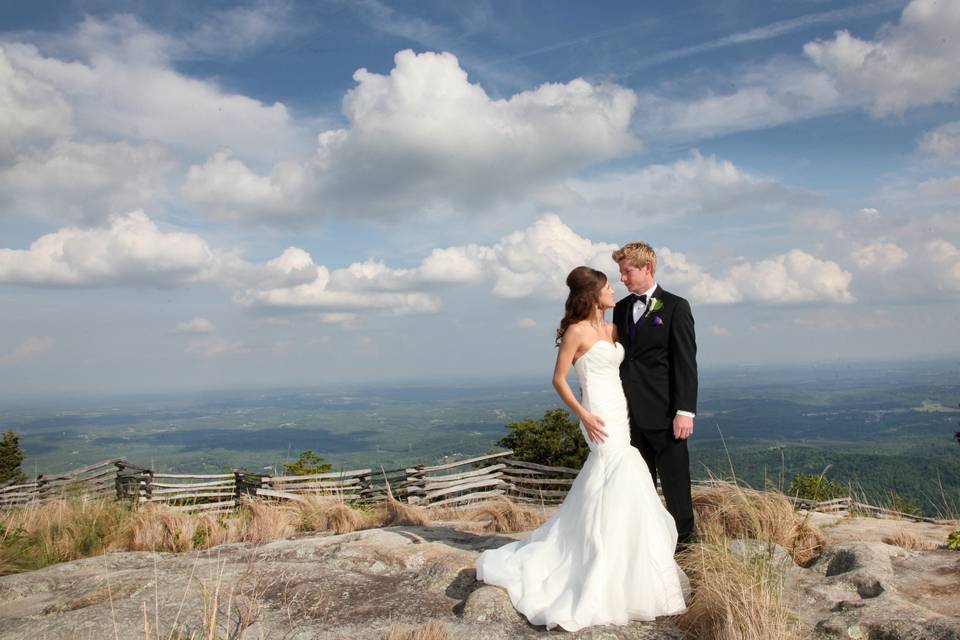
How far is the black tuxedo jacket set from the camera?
3.88 metres

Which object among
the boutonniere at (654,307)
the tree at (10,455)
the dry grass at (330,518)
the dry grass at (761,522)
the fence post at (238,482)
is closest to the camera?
the boutonniere at (654,307)

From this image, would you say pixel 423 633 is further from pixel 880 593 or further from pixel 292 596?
pixel 880 593

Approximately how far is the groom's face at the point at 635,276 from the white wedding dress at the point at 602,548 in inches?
16.1

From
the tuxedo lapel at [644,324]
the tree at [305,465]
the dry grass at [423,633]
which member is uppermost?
the tuxedo lapel at [644,324]

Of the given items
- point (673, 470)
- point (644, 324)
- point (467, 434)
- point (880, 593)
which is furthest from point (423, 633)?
point (467, 434)

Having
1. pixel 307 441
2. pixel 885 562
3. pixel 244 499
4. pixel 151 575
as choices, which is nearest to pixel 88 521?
pixel 244 499

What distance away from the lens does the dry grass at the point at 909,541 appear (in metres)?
4.50

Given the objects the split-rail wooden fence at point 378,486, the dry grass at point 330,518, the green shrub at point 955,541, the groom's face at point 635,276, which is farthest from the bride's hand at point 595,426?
the split-rail wooden fence at point 378,486

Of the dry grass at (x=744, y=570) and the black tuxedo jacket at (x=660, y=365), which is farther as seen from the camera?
the black tuxedo jacket at (x=660, y=365)

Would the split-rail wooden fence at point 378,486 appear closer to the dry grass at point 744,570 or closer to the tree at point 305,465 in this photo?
the tree at point 305,465

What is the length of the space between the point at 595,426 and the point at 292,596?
2157mm

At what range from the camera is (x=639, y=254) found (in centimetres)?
386

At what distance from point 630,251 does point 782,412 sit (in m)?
181

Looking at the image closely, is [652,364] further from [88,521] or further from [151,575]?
[88,521]
